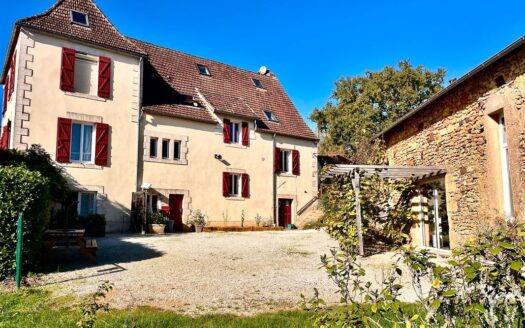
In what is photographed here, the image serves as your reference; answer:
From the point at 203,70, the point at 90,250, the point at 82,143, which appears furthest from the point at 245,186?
the point at 90,250

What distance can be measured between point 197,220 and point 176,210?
3.44 ft

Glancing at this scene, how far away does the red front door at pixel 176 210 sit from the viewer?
58.2ft

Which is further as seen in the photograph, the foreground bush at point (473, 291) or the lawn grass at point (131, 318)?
the lawn grass at point (131, 318)

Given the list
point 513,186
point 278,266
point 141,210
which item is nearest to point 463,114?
point 513,186

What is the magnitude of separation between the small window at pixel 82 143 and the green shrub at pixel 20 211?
9.14 metres

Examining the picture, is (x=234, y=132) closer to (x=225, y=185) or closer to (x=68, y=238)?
(x=225, y=185)

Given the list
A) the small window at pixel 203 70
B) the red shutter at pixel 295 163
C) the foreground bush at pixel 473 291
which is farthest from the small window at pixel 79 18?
the foreground bush at pixel 473 291

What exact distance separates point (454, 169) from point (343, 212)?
287 cm

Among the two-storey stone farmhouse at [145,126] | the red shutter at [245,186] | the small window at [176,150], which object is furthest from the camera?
the red shutter at [245,186]

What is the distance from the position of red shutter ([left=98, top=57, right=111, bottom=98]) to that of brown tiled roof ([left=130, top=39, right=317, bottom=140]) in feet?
5.96

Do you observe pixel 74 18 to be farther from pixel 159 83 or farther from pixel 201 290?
pixel 201 290

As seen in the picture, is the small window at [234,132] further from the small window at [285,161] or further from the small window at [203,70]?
the small window at [203,70]

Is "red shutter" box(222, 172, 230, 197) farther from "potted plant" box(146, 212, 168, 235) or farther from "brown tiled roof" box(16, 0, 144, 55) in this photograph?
"brown tiled roof" box(16, 0, 144, 55)

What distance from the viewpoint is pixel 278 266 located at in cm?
825
